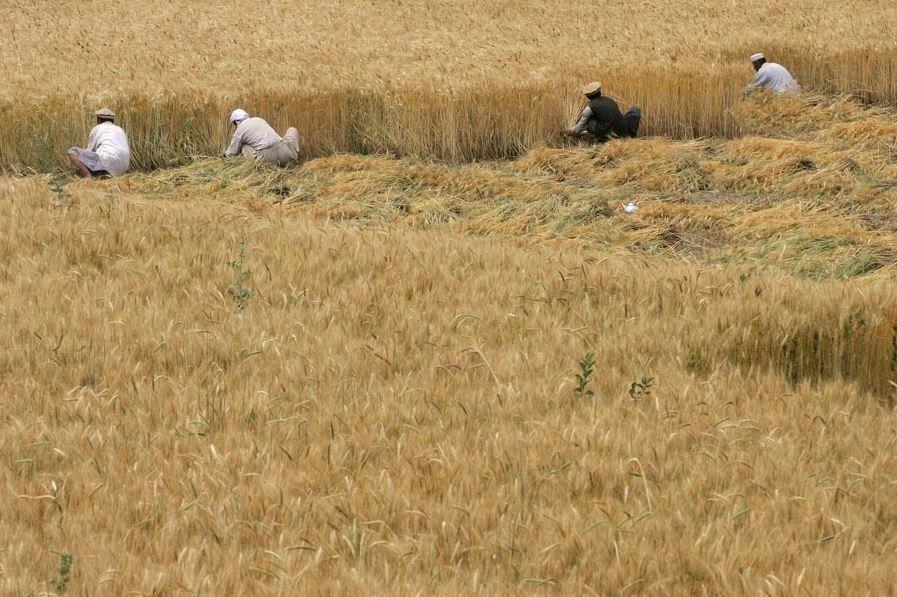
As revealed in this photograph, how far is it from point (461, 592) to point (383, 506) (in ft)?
1.61

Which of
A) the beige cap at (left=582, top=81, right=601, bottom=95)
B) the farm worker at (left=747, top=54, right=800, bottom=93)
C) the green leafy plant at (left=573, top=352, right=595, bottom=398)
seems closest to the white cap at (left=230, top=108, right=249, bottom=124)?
the beige cap at (left=582, top=81, right=601, bottom=95)

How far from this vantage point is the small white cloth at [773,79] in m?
13.4

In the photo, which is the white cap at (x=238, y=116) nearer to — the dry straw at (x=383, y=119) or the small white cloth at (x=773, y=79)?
the dry straw at (x=383, y=119)

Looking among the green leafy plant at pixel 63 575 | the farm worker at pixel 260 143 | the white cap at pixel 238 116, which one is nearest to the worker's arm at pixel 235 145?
the farm worker at pixel 260 143

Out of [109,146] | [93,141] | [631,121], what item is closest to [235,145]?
[109,146]

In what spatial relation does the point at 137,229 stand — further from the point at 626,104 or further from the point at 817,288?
the point at 626,104

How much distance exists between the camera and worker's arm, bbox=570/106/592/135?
11891 millimetres

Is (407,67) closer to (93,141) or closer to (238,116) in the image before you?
(238,116)

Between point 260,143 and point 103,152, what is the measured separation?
64.0 inches

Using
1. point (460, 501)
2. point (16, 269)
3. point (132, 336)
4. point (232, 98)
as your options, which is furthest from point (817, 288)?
point (232, 98)

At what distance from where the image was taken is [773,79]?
13.4 m

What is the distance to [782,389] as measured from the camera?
377 centimetres

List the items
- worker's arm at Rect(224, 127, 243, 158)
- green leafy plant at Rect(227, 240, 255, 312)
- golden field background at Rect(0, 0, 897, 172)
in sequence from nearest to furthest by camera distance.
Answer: green leafy plant at Rect(227, 240, 255, 312)
worker's arm at Rect(224, 127, 243, 158)
golden field background at Rect(0, 0, 897, 172)

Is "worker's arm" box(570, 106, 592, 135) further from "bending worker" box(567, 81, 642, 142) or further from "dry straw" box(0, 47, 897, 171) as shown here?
"dry straw" box(0, 47, 897, 171)
